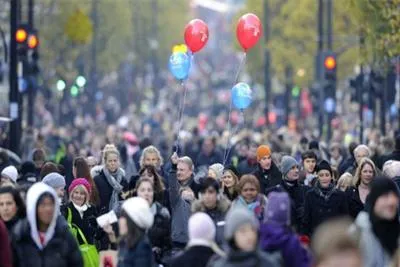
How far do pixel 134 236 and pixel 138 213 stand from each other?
21cm

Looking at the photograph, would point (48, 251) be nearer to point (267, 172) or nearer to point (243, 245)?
point (243, 245)

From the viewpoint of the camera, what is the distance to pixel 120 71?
9850 cm

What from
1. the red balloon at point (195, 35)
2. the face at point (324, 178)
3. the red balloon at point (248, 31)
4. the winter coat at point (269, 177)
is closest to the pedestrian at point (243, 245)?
the face at point (324, 178)

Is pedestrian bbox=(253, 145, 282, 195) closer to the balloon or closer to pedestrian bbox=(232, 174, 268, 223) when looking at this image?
the balloon

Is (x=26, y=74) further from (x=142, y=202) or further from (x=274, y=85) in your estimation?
(x=274, y=85)

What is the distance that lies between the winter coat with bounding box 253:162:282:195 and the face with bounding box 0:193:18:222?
6.78m

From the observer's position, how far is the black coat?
14062 mm

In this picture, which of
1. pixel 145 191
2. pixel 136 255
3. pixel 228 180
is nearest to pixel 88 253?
pixel 145 191

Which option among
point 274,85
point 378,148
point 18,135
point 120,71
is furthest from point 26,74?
point 120,71

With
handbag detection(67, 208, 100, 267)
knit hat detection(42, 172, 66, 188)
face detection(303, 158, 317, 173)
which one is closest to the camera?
handbag detection(67, 208, 100, 267)

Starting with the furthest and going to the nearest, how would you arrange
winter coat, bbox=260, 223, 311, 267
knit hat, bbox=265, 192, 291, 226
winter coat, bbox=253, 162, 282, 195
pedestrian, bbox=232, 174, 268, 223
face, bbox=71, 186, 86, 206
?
winter coat, bbox=253, 162, 282, 195 < face, bbox=71, 186, 86, 206 < pedestrian, bbox=232, 174, 268, 223 < knit hat, bbox=265, 192, 291, 226 < winter coat, bbox=260, 223, 311, 267

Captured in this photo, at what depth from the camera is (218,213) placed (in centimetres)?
1605

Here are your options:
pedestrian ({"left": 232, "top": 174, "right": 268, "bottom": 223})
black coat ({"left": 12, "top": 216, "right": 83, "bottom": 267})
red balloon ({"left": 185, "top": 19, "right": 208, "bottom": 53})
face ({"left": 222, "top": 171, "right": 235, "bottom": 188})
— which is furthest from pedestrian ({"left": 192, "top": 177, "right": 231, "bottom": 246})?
red balloon ({"left": 185, "top": 19, "right": 208, "bottom": 53})

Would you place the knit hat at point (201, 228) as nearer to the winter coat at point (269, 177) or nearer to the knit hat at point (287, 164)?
the knit hat at point (287, 164)
